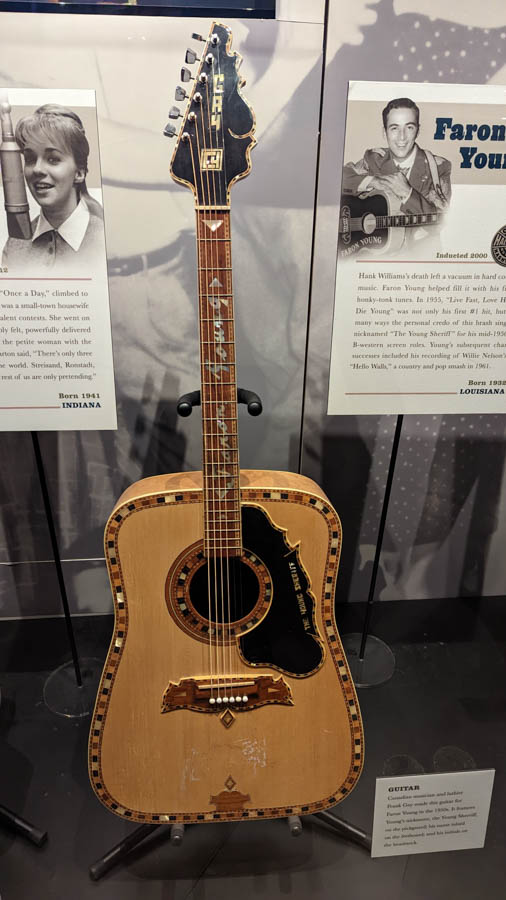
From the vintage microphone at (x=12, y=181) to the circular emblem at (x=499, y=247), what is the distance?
3.22 feet

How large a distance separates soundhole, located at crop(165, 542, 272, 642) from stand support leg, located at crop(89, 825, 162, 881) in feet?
1.72

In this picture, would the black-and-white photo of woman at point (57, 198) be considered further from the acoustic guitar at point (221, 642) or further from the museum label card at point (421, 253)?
the museum label card at point (421, 253)

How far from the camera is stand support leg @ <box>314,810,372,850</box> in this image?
1357 mm

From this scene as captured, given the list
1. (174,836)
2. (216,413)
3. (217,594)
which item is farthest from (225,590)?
(174,836)

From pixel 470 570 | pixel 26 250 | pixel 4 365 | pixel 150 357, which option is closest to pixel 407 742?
pixel 470 570

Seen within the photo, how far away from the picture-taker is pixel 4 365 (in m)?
1.30

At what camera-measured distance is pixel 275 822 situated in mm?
1420

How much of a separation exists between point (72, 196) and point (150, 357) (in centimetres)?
56

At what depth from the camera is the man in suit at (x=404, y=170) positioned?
1197mm

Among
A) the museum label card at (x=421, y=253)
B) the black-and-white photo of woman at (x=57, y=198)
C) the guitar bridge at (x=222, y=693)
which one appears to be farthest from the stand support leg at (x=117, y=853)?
the black-and-white photo of woman at (x=57, y=198)

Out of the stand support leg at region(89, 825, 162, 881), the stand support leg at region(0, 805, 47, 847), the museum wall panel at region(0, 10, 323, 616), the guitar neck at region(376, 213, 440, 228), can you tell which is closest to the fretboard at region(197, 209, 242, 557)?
the guitar neck at region(376, 213, 440, 228)

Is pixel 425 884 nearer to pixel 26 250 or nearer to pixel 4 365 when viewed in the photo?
pixel 4 365

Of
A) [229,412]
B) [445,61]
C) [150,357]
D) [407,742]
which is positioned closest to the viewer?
[229,412]

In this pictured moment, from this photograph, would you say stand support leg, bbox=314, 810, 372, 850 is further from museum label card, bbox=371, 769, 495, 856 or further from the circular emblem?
the circular emblem
